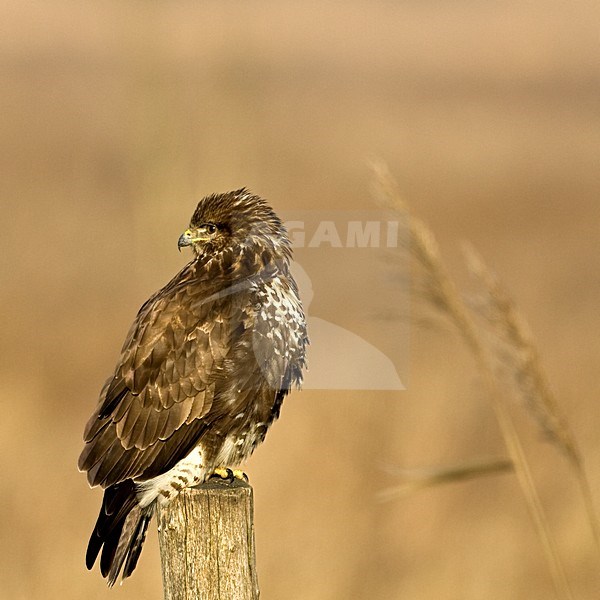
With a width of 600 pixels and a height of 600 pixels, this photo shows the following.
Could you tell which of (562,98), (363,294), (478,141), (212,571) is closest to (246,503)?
(212,571)

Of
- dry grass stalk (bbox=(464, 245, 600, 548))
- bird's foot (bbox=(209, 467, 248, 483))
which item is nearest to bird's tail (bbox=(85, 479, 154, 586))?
bird's foot (bbox=(209, 467, 248, 483))

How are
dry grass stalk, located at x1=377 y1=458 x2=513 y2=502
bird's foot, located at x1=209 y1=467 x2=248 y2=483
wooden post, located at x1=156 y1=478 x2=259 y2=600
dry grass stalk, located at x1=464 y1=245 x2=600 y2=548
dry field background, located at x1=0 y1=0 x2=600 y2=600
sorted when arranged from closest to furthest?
1. dry grass stalk, located at x1=464 y1=245 x2=600 y2=548
2. dry grass stalk, located at x1=377 y1=458 x2=513 y2=502
3. wooden post, located at x1=156 y1=478 x2=259 y2=600
4. bird's foot, located at x1=209 y1=467 x2=248 y2=483
5. dry field background, located at x1=0 y1=0 x2=600 y2=600

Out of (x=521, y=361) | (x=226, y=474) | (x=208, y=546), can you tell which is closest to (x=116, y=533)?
(x=226, y=474)

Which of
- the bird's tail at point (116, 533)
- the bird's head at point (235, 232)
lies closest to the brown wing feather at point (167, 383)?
the bird's tail at point (116, 533)

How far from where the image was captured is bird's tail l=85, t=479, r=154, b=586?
171 inches

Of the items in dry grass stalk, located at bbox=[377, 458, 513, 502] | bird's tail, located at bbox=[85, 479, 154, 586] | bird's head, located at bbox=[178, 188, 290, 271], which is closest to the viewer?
dry grass stalk, located at bbox=[377, 458, 513, 502]

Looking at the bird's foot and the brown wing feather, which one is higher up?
the brown wing feather

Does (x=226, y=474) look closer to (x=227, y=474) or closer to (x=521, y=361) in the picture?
(x=227, y=474)

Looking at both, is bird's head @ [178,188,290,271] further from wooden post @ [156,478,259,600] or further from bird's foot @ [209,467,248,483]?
wooden post @ [156,478,259,600]

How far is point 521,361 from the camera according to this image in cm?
256

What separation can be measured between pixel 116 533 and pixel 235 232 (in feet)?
4.07

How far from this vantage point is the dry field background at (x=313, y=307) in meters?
6.57

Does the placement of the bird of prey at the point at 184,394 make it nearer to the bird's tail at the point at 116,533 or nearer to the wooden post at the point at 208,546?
the bird's tail at the point at 116,533

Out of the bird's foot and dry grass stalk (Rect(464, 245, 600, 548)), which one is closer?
dry grass stalk (Rect(464, 245, 600, 548))
